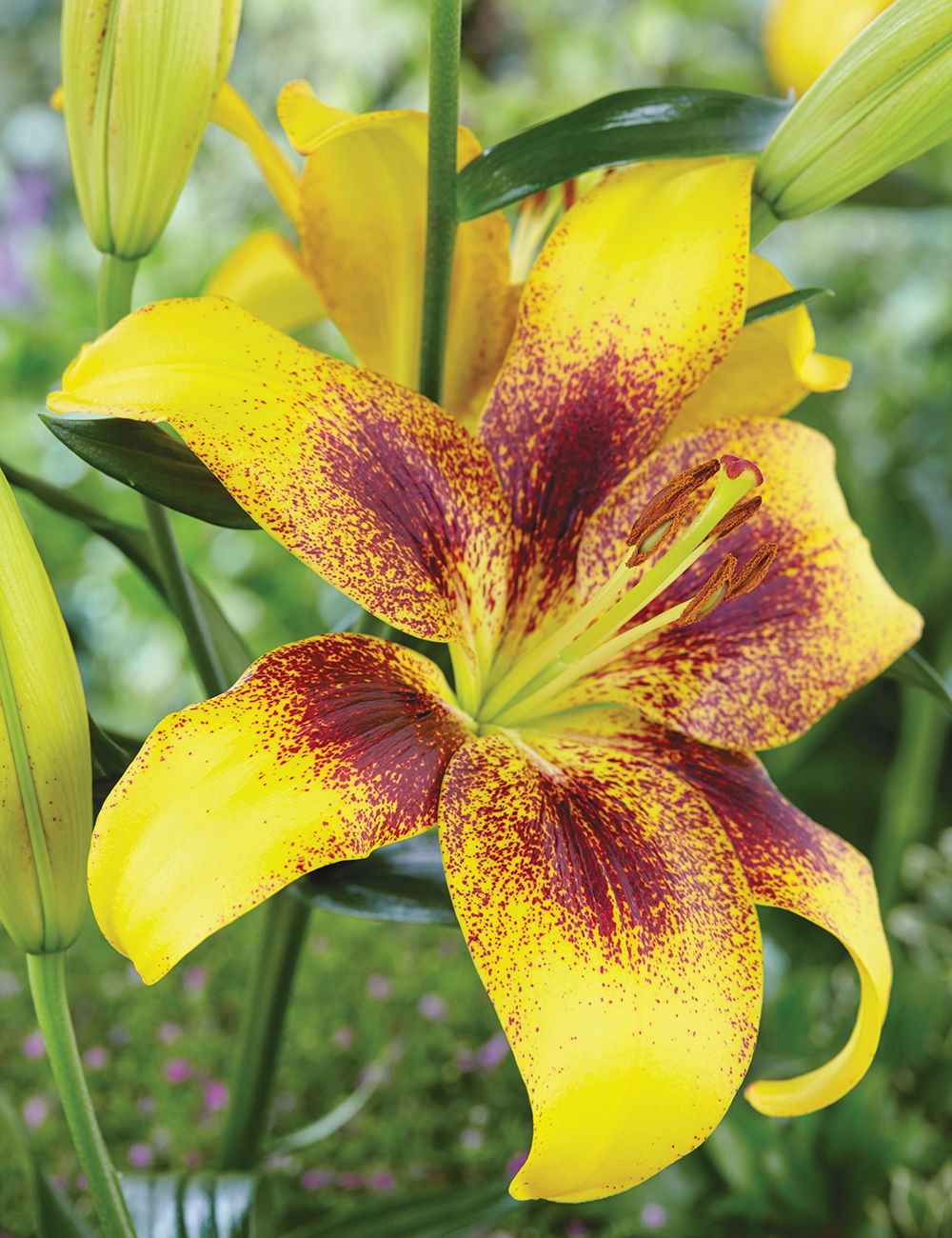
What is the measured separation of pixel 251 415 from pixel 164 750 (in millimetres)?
88

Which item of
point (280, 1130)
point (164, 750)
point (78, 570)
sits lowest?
point (280, 1130)

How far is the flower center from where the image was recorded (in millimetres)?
297

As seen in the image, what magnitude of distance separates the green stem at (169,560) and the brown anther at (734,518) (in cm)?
17

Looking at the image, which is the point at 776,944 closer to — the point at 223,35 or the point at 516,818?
the point at 516,818

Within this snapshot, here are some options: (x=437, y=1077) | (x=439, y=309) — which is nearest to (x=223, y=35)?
(x=439, y=309)

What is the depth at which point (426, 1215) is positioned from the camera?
0.40 metres

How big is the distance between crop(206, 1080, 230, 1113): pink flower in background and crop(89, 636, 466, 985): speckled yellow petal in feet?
1.25

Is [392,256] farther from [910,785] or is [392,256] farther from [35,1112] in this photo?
[910,785]

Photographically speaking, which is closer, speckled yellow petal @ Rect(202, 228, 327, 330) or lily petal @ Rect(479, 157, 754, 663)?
lily petal @ Rect(479, 157, 754, 663)

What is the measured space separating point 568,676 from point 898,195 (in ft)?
1.55

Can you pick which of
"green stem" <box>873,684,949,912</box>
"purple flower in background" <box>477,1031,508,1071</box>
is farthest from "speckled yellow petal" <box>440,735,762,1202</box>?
"green stem" <box>873,684,949,912</box>

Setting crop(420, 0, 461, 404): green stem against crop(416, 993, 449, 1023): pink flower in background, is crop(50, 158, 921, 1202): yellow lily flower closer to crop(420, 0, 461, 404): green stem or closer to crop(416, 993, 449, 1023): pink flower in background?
crop(420, 0, 461, 404): green stem

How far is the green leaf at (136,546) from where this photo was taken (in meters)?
0.34

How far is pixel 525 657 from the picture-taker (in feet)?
1.13
